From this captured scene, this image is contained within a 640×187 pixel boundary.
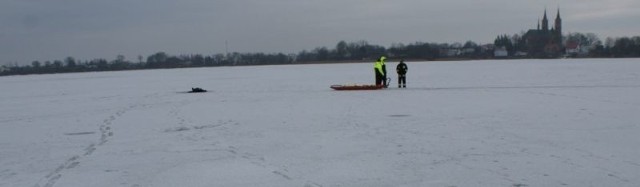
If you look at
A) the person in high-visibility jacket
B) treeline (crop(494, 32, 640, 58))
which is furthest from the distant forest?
the person in high-visibility jacket

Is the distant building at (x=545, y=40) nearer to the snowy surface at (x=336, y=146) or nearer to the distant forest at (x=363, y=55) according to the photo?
the distant forest at (x=363, y=55)

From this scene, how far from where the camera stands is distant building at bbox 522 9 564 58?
109m

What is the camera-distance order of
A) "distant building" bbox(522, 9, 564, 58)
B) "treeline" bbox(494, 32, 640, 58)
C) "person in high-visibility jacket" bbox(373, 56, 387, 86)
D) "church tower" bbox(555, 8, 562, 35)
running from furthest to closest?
"church tower" bbox(555, 8, 562, 35), "distant building" bbox(522, 9, 564, 58), "treeline" bbox(494, 32, 640, 58), "person in high-visibility jacket" bbox(373, 56, 387, 86)

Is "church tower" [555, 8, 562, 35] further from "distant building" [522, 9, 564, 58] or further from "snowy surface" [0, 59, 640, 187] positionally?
"snowy surface" [0, 59, 640, 187]

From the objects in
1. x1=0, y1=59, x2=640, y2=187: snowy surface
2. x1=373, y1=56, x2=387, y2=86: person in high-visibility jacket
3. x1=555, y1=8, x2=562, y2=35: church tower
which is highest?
x1=555, y1=8, x2=562, y2=35: church tower

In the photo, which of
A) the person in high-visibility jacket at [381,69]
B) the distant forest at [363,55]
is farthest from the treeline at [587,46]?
the person in high-visibility jacket at [381,69]

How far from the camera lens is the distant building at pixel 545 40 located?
109 meters

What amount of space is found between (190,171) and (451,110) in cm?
605

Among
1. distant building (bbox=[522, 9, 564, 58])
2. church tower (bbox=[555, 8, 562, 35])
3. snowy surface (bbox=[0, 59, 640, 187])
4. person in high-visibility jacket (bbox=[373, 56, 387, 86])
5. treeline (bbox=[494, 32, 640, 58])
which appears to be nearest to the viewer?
snowy surface (bbox=[0, 59, 640, 187])

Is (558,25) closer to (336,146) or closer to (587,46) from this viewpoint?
(587,46)

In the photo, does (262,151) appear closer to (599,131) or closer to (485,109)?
(599,131)

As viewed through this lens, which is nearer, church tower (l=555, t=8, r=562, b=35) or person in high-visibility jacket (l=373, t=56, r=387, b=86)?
person in high-visibility jacket (l=373, t=56, r=387, b=86)

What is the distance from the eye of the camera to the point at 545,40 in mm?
115625

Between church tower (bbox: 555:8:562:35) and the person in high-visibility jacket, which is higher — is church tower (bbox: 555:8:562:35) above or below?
above
